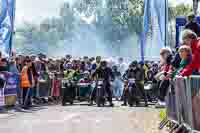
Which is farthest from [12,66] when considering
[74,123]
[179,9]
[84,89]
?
[179,9]

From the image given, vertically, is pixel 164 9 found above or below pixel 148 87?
above

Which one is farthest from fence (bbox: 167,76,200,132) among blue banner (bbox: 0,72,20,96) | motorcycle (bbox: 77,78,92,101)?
motorcycle (bbox: 77,78,92,101)

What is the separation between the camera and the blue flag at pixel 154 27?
837 inches

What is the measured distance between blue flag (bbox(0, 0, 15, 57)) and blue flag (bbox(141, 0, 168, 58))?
5.35 meters

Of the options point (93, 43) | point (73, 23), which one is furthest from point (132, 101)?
point (73, 23)

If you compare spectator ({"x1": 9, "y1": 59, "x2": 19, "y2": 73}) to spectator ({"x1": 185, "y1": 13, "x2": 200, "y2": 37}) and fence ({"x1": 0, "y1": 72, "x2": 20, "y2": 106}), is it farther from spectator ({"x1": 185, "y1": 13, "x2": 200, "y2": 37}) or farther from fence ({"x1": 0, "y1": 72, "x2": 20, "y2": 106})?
spectator ({"x1": 185, "y1": 13, "x2": 200, "y2": 37})

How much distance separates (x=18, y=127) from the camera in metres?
14.7

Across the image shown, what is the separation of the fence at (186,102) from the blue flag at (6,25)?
11037 mm

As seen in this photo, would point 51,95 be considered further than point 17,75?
Yes

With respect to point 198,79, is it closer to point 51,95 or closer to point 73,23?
point 51,95

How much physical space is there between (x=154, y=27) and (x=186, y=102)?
11092mm

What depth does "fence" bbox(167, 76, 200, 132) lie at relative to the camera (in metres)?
9.88

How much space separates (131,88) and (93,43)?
61625mm

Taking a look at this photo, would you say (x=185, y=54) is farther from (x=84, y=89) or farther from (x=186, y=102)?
(x=84, y=89)
